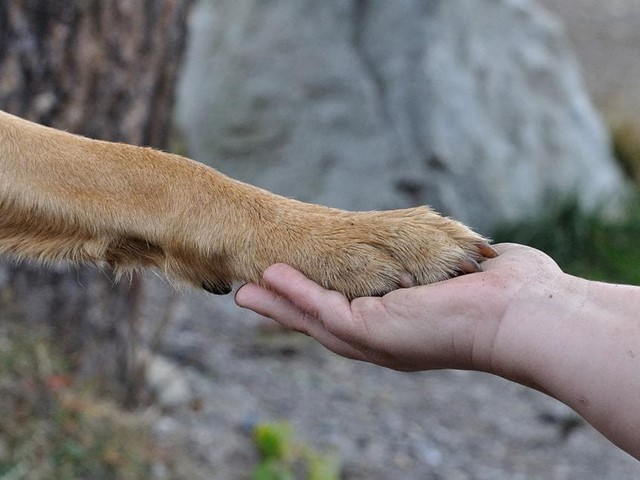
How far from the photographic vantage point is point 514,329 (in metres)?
2.01

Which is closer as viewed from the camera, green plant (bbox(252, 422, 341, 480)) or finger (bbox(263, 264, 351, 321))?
finger (bbox(263, 264, 351, 321))

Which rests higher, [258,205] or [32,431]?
[258,205]

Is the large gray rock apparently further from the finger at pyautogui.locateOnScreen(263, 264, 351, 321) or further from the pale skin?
the pale skin

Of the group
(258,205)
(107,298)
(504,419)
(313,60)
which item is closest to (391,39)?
(313,60)

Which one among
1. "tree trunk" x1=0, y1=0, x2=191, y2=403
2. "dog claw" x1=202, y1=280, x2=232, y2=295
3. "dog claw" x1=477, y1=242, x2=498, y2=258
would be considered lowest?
"tree trunk" x1=0, y1=0, x2=191, y2=403

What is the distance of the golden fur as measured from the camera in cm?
269

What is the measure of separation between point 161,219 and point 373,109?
5.26 meters

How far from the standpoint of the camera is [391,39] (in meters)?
7.91

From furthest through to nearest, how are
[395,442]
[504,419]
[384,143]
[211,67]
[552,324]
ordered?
[211,67], [384,143], [504,419], [395,442], [552,324]

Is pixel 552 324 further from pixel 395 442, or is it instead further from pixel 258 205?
pixel 395 442

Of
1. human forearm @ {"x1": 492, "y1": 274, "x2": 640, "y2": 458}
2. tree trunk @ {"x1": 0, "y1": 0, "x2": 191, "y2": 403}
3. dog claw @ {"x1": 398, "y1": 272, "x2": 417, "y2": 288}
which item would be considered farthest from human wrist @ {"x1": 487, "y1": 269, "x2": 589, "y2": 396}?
tree trunk @ {"x1": 0, "y1": 0, "x2": 191, "y2": 403}

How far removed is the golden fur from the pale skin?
12.9 inches

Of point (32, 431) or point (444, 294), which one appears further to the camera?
point (32, 431)

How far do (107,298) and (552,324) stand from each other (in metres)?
3.05
